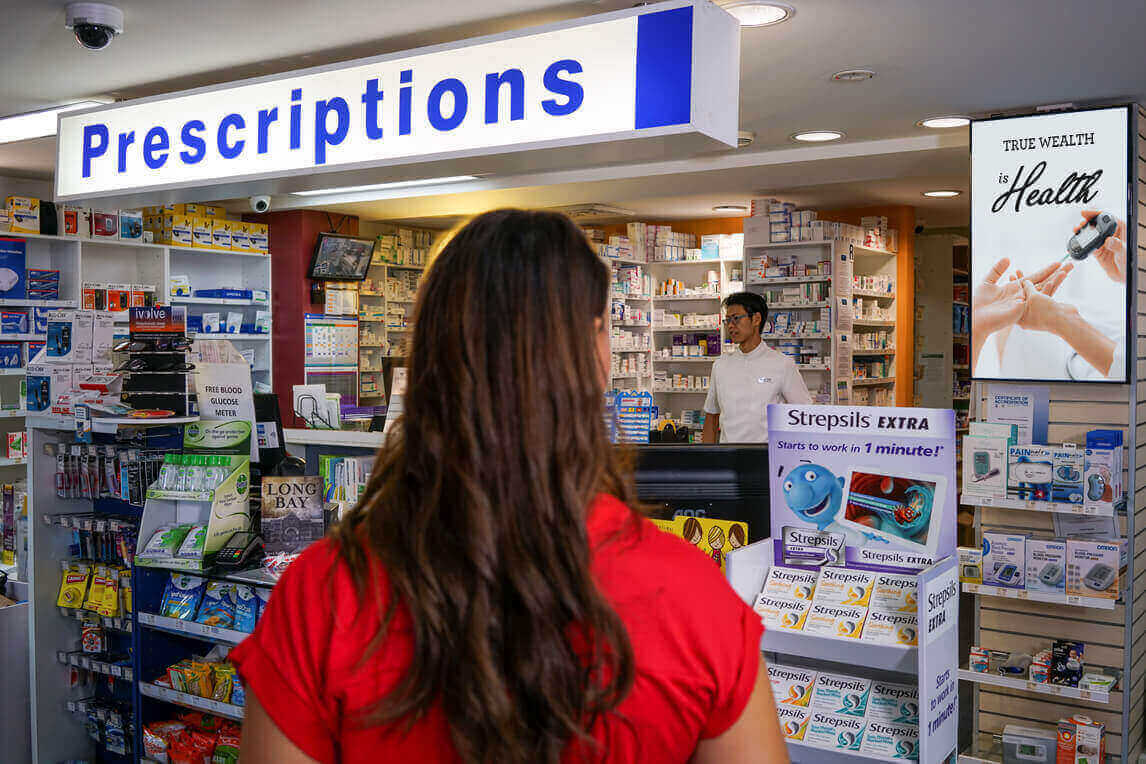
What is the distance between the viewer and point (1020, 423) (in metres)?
4.18

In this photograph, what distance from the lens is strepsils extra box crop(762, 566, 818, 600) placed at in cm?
224

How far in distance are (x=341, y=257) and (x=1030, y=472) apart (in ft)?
19.8

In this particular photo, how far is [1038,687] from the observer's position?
12.4 ft

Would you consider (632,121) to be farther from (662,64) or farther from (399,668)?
(399,668)

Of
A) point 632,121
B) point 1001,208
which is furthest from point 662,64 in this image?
point 1001,208

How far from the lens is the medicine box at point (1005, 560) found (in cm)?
392

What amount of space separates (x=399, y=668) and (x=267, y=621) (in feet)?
0.52

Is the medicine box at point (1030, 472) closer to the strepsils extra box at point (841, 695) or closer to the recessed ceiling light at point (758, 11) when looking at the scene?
the recessed ceiling light at point (758, 11)

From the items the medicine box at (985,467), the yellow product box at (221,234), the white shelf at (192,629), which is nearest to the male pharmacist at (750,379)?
the medicine box at (985,467)

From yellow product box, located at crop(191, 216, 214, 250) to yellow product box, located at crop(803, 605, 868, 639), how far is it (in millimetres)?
6665

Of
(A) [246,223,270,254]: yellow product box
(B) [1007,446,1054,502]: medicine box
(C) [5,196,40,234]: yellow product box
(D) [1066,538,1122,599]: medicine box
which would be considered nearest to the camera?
(D) [1066,538,1122,599]: medicine box

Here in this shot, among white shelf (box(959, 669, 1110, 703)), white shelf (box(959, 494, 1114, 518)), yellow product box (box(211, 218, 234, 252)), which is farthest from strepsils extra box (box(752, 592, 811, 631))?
yellow product box (box(211, 218, 234, 252))

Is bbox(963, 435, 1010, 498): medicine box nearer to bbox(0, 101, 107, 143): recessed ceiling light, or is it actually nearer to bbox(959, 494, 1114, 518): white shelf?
bbox(959, 494, 1114, 518): white shelf

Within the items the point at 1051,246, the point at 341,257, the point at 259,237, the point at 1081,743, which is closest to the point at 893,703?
the point at 1081,743
